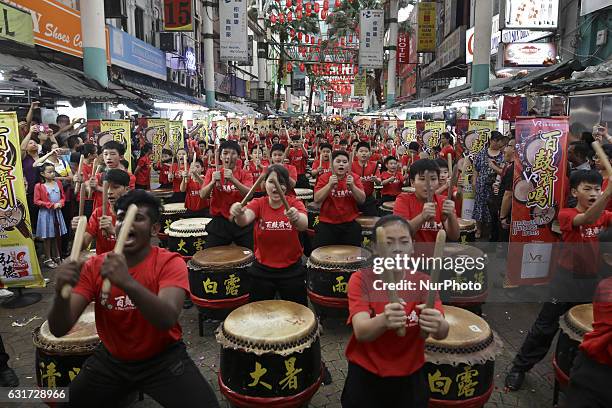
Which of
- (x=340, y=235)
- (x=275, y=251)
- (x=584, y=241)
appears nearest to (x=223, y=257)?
(x=275, y=251)

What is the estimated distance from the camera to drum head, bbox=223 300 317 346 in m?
3.45

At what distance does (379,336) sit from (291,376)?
1174 millimetres

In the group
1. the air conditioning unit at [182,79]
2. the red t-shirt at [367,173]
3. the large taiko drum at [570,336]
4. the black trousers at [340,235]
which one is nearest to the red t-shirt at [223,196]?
the black trousers at [340,235]

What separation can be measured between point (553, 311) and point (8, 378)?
4.95 metres

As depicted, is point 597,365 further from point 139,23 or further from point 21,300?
point 139,23

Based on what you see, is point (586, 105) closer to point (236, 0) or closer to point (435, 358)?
point (435, 358)

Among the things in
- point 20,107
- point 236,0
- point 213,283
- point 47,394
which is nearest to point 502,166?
point 213,283

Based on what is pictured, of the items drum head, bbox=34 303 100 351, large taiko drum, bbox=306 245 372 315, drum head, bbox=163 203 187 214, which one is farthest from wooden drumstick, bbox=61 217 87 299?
drum head, bbox=163 203 187 214

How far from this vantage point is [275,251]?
15.5ft

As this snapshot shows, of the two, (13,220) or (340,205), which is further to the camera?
(340,205)

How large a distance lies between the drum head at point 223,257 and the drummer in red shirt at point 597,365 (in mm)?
3437

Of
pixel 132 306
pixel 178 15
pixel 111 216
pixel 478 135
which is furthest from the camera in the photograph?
pixel 178 15

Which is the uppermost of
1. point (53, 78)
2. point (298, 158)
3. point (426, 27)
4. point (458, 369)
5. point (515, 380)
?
point (426, 27)

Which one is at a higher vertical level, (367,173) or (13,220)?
(367,173)
